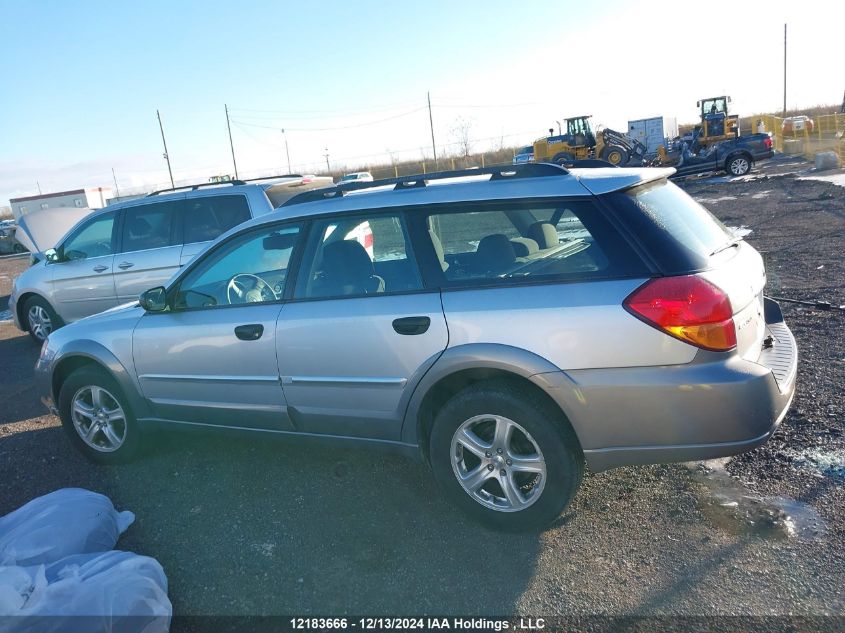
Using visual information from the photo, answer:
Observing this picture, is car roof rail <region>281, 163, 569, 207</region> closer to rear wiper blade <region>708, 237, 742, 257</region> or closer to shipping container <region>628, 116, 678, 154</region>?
rear wiper blade <region>708, 237, 742, 257</region>

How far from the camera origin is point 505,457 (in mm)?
3252

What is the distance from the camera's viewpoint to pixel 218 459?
4586mm

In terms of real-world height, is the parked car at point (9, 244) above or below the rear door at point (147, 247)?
below

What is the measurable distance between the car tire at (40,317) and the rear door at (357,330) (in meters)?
6.36

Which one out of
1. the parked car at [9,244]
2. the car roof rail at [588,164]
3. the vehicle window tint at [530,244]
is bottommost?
the parked car at [9,244]

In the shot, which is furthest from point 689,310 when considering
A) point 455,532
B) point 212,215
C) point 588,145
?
point 588,145

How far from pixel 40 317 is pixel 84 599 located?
24.3 ft

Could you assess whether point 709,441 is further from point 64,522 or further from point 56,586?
point 64,522

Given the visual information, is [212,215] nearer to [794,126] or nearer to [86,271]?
[86,271]

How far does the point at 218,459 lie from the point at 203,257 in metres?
1.42

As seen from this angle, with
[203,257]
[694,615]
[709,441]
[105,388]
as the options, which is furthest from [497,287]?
[105,388]

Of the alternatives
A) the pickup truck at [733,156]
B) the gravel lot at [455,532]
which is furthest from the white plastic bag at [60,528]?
the pickup truck at [733,156]

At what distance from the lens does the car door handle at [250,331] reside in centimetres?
385

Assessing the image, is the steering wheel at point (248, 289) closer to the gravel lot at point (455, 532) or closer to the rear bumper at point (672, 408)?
the gravel lot at point (455, 532)
